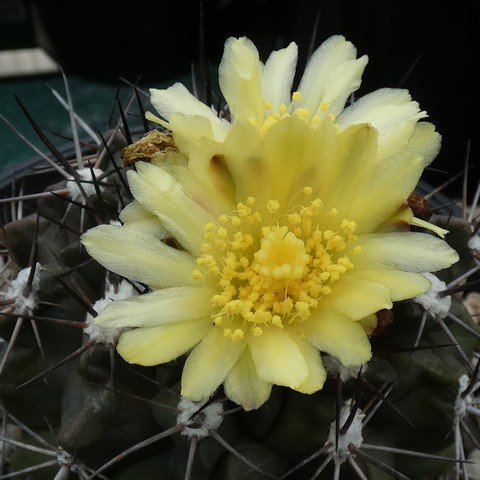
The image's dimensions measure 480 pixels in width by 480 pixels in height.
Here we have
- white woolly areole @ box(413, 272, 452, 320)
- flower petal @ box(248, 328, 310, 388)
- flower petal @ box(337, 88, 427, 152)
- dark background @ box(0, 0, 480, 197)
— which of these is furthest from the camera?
dark background @ box(0, 0, 480, 197)

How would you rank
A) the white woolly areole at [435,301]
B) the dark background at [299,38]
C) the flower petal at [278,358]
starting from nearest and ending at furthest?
the flower petal at [278,358] → the white woolly areole at [435,301] → the dark background at [299,38]

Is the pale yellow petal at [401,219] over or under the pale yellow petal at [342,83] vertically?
under

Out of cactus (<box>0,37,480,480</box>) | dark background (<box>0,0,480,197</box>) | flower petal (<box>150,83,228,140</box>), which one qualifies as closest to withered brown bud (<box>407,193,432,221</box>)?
cactus (<box>0,37,480,480</box>)

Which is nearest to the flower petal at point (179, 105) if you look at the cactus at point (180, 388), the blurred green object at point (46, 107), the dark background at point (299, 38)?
the cactus at point (180, 388)

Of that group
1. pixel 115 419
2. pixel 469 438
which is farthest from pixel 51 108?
pixel 469 438

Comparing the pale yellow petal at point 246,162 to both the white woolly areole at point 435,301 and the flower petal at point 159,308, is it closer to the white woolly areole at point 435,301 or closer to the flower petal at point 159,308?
the flower petal at point 159,308

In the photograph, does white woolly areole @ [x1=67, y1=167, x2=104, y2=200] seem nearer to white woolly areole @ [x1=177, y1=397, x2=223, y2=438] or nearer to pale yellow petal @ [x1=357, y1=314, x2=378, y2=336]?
white woolly areole @ [x1=177, y1=397, x2=223, y2=438]
